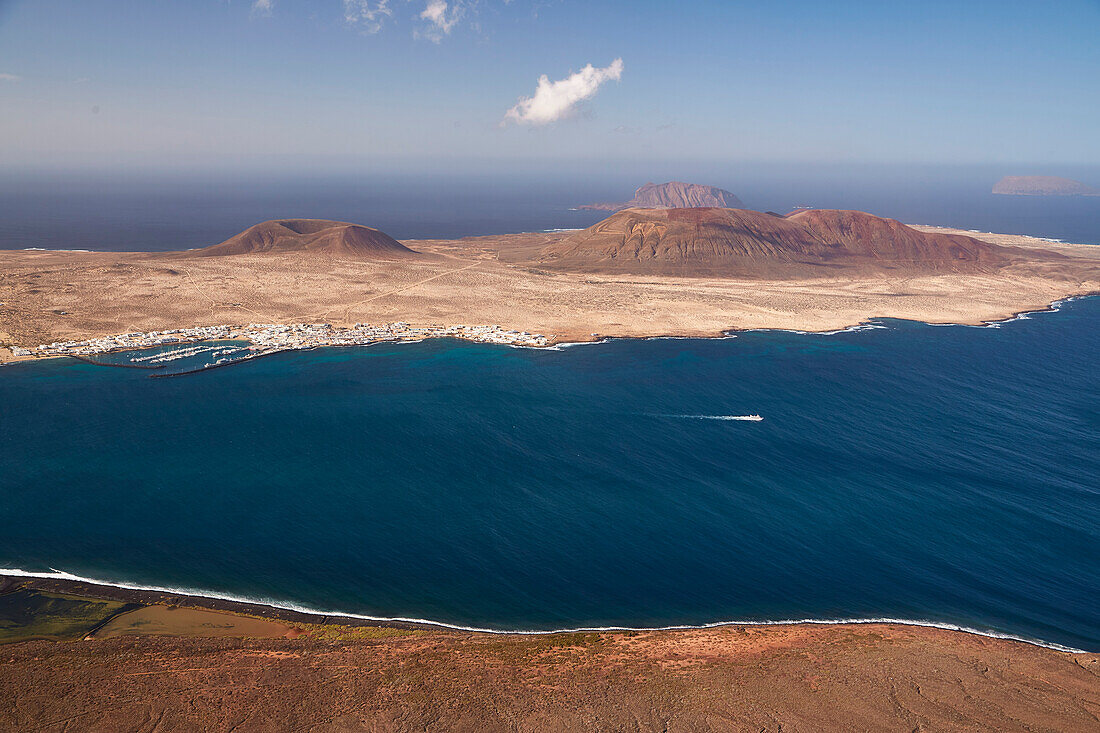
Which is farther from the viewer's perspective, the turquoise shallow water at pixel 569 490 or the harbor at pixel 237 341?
the harbor at pixel 237 341

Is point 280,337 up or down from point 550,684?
up

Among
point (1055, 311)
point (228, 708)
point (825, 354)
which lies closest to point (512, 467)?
point (228, 708)

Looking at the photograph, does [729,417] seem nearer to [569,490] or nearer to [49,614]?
[569,490]

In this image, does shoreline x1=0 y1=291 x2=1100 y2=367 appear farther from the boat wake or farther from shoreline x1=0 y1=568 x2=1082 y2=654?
shoreline x1=0 y1=568 x2=1082 y2=654

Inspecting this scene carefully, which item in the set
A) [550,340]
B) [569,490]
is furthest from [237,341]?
[569,490]

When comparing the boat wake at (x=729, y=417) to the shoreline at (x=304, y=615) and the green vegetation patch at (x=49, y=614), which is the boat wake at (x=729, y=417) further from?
the green vegetation patch at (x=49, y=614)

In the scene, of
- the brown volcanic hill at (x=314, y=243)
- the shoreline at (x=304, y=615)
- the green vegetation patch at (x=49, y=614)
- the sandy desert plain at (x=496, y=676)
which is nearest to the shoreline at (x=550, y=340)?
the shoreline at (x=304, y=615)
